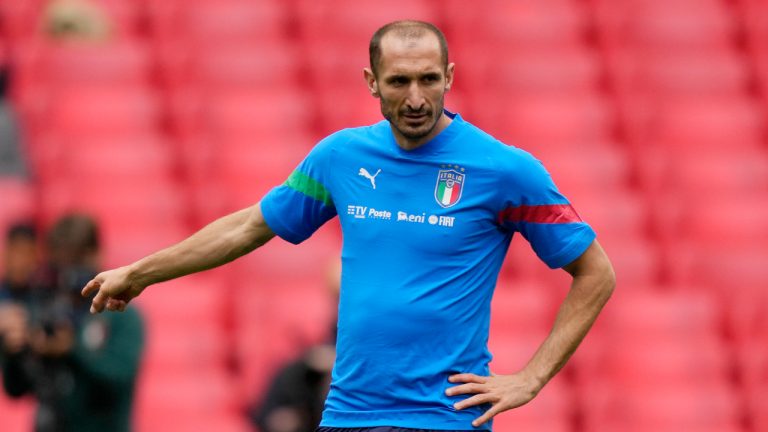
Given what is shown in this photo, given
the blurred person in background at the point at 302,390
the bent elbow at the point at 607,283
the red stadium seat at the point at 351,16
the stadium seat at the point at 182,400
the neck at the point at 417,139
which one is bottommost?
the stadium seat at the point at 182,400

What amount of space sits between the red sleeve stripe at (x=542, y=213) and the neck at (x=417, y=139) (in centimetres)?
28

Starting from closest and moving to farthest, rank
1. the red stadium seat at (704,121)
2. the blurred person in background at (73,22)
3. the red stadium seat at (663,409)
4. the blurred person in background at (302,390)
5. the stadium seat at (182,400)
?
the blurred person in background at (302,390) < the stadium seat at (182,400) < the red stadium seat at (663,409) < the blurred person in background at (73,22) < the red stadium seat at (704,121)

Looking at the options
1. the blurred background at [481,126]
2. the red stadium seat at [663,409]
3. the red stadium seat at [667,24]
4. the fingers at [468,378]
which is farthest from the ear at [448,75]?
the red stadium seat at [667,24]

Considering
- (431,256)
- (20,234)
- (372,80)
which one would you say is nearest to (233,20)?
(20,234)

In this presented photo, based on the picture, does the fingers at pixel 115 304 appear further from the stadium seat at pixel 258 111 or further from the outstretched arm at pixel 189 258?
the stadium seat at pixel 258 111

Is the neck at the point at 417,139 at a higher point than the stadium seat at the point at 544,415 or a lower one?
higher

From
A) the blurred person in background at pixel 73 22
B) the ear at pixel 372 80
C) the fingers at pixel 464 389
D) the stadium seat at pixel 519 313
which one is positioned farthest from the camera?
the blurred person in background at pixel 73 22

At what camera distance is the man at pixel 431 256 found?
146 inches

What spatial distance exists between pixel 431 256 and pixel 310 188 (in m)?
0.47

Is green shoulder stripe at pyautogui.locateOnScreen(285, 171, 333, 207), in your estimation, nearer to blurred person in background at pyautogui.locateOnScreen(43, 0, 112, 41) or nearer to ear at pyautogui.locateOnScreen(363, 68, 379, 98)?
ear at pyautogui.locateOnScreen(363, 68, 379, 98)

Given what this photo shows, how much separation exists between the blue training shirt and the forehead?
8.1 inches

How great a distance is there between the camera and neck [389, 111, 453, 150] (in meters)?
3.86

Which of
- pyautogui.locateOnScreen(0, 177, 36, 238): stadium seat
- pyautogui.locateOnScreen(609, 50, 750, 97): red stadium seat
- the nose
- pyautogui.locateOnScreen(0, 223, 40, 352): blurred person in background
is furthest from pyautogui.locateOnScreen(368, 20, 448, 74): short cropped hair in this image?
pyautogui.locateOnScreen(609, 50, 750, 97): red stadium seat

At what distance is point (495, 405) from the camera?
3736 millimetres
